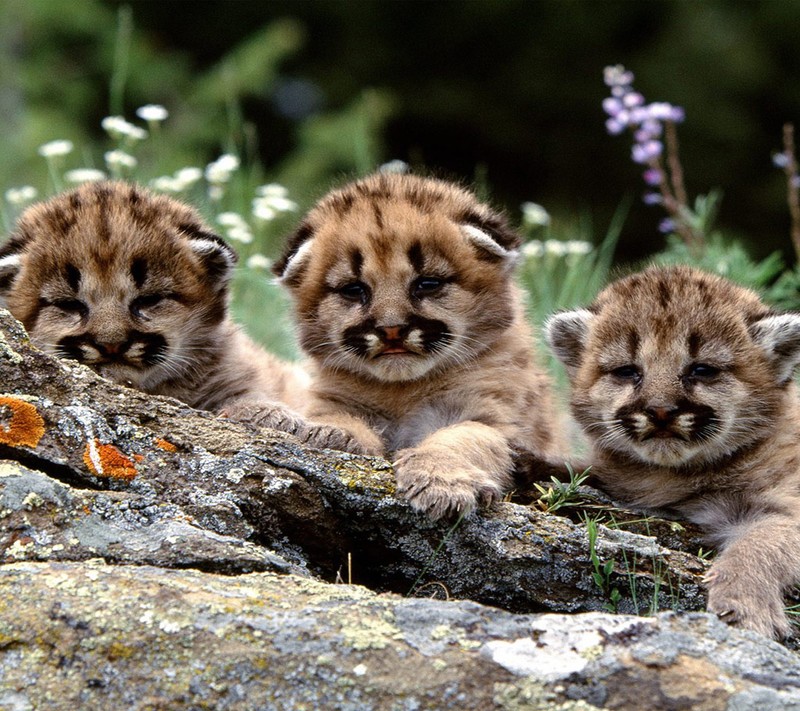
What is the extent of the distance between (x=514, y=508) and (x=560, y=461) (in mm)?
898

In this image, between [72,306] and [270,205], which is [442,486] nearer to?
[72,306]

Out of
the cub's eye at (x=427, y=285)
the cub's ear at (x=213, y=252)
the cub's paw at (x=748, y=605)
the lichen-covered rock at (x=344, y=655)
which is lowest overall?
the lichen-covered rock at (x=344, y=655)

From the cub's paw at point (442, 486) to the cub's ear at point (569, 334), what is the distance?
1.32 meters

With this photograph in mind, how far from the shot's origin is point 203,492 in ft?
12.9

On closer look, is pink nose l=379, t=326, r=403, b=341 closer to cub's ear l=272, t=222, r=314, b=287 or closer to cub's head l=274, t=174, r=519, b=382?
cub's head l=274, t=174, r=519, b=382

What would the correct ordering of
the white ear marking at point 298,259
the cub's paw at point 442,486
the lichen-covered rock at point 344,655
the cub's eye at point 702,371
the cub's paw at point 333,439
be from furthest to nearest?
the white ear marking at point 298,259 < the cub's eye at point 702,371 < the cub's paw at point 333,439 < the cub's paw at point 442,486 < the lichen-covered rock at point 344,655

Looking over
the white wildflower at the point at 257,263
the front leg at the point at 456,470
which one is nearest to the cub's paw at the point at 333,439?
the front leg at the point at 456,470

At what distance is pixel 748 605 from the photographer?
4078 mm

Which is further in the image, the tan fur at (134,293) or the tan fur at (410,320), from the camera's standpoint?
the tan fur at (410,320)

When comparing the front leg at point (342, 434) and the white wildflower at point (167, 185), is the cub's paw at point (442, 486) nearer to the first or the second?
the front leg at point (342, 434)

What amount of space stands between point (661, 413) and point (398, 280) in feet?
4.23

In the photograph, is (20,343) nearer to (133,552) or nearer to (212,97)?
(133,552)

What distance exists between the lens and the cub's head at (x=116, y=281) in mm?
5262

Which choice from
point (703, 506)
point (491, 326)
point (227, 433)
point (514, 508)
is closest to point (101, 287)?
point (227, 433)
